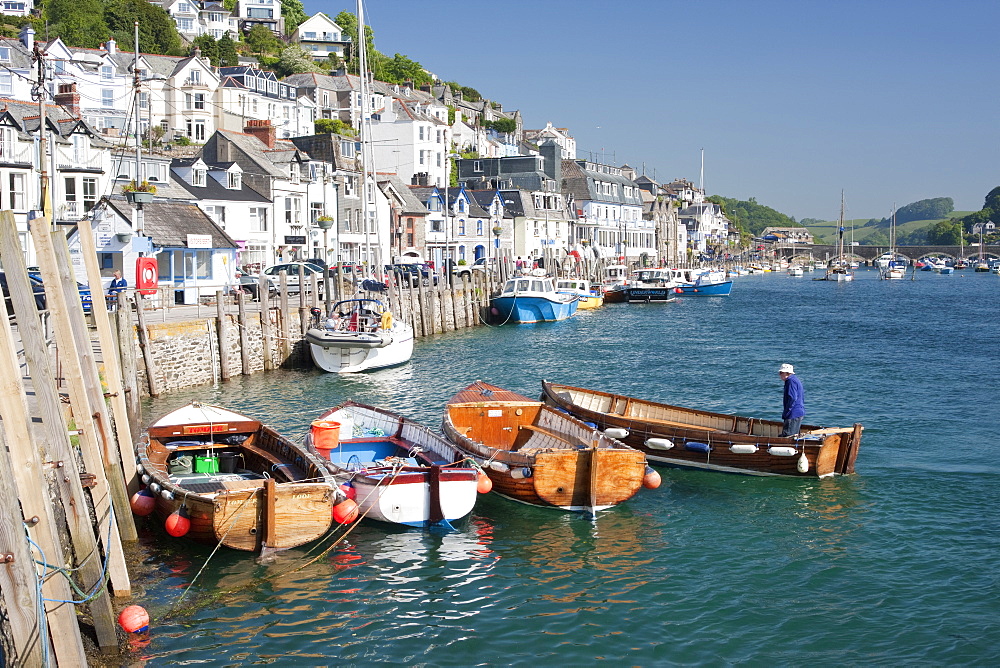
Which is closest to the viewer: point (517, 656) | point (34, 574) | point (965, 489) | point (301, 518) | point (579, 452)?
point (34, 574)

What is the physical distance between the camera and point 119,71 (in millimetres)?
87688

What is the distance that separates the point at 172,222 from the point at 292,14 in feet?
386

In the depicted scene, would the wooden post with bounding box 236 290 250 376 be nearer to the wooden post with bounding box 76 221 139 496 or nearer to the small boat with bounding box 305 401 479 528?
the small boat with bounding box 305 401 479 528

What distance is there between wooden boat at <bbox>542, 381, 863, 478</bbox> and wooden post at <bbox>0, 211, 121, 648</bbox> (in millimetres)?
12418

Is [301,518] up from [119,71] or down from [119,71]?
down

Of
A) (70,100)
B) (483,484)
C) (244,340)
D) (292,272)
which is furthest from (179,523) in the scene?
(70,100)

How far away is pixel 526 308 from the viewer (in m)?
57.4

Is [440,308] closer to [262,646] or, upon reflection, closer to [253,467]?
[253,467]

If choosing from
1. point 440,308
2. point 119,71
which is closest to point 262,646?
point 440,308

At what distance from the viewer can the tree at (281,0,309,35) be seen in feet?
481

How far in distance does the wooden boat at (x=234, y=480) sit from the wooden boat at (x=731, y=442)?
25.9 ft

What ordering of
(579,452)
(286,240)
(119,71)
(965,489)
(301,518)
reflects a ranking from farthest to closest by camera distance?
1. (119,71)
2. (286,240)
3. (965,489)
4. (579,452)
5. (301,518)

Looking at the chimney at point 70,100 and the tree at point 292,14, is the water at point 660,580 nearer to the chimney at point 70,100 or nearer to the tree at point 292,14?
the chimney at point 70,100

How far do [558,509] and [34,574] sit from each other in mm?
10059
